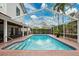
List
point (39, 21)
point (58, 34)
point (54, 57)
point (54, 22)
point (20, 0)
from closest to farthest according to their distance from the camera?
point (54, 57)
point (20, 0)
point (58, 34)
point (54, 22)
point (39, 21)

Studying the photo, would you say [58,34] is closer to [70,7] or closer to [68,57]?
[70,7]

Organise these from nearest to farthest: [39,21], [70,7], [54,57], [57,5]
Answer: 1. [54,57]
2. [57,5]
3. [70,7]
4. [39,21]

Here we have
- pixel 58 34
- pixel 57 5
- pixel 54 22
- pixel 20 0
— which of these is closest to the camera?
pixel 20 0

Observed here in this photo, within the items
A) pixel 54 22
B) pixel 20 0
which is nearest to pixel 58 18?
pixel 54 22

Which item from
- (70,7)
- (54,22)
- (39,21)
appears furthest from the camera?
(39,21)

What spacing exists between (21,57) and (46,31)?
23962 millimetres

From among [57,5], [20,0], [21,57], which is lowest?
[21,57]

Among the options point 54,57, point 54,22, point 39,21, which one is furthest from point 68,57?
point 39,21

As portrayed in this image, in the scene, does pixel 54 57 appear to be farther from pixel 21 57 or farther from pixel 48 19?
pixel 48 19

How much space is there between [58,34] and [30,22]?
12.1 m

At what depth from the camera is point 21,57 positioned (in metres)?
6.21

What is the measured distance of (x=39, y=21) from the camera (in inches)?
1196

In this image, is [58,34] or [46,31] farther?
[46,31]

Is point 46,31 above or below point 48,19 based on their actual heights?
below
